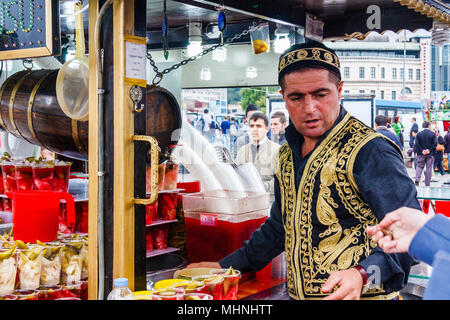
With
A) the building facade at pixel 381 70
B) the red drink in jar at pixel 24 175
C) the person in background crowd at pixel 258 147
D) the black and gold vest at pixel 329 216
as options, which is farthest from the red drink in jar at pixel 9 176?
the building facade at pixel 381 70

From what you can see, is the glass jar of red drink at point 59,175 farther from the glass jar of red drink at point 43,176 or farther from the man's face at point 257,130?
the man's face at point 257,130

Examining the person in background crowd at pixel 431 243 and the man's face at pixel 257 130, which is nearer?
the person in background crowd at pixel 431 243

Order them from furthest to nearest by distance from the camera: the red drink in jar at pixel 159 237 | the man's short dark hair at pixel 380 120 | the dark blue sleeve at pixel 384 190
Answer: the man's short dark hair at pixel 380 120, the red drink in jar at pixel 159 237, the dark blue sleeve at pixel 384 190

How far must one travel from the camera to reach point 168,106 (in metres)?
2.36

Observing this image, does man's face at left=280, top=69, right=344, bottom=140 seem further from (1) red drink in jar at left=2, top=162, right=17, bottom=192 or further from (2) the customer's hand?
(1) red drink in jar at left=2, top=162, right=17, bottom=192

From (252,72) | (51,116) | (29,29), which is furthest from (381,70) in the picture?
Answer: (29,29)

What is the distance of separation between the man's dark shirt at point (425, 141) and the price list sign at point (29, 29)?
39.0ft

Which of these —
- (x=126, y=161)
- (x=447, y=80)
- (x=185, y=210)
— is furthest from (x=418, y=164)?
(x=447, y=80)

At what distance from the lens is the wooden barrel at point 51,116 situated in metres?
2.27

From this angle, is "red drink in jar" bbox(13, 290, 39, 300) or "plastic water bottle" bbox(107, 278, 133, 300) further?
"red drink in jar" bbox(13, 290, 39, 300)

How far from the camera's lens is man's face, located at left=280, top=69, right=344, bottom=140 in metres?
2.02

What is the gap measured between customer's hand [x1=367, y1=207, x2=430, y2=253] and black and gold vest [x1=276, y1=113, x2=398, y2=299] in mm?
805

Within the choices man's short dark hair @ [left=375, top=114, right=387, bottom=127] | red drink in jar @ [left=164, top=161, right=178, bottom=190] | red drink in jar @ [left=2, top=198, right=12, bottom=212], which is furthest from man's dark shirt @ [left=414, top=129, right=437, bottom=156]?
red drink in jar @ [left=2, top=198, right=12, bottom=212]

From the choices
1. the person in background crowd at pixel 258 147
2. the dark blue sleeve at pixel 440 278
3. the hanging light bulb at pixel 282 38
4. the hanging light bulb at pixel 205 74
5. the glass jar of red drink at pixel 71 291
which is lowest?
the glass jar of red drink at pixel 71 291
